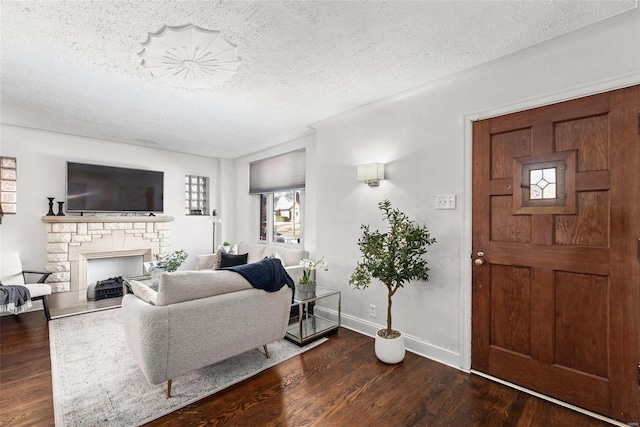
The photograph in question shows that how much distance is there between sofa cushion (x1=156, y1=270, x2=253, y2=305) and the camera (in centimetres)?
197

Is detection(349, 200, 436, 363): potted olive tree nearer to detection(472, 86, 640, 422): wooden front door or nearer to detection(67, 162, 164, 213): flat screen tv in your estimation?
detection(472, 86, 640, 422): wooden front door

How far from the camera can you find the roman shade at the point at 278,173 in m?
4.43

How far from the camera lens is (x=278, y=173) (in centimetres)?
483

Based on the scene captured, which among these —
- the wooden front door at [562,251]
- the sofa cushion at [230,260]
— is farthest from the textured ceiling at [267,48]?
the sofa cushion at [230,260]

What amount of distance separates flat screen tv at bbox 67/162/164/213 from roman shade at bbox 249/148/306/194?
1572mm

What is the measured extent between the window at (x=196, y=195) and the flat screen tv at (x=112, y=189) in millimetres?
514

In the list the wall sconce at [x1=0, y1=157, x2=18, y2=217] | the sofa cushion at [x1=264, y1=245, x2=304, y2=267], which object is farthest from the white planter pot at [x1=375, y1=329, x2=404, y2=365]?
the wall sconce at [x1=0, y1=157, x2=18, y2=217]

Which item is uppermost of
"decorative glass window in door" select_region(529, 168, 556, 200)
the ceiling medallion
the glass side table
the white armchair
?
the ceiling medallion

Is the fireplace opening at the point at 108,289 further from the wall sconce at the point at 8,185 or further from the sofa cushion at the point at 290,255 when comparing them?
the sofa cushion at the point at 290,255

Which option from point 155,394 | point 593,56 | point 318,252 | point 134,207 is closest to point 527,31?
point 593,56

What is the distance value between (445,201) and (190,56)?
227cm

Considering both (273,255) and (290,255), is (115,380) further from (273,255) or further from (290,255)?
(273,255)

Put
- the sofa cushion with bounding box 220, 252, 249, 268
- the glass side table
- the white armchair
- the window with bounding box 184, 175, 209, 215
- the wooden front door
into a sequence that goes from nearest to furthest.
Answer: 1. the wooden front door
2. the glass side table
3. the white armchair
4. the sofa cushion with bounding box 220, 252, 249, 268
5. the window with bounding box 184, 175, 209, 215

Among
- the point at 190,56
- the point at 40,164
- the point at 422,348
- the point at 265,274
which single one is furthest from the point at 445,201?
the point at 40,164
